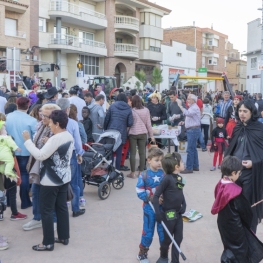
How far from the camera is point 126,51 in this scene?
41344mm

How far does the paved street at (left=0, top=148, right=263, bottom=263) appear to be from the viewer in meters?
4.89

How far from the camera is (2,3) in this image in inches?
1150

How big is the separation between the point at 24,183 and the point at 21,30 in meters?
27.0

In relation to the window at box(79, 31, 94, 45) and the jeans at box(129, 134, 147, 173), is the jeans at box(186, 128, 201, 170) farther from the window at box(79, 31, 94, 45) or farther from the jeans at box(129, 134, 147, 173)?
the window at box(79, 31, 94, 45)

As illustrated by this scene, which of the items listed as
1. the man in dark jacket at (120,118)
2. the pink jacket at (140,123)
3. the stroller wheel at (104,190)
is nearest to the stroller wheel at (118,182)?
the stroller wheel at (104,190)

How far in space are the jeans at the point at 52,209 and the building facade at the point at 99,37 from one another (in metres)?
25.2

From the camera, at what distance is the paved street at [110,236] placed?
4.89m

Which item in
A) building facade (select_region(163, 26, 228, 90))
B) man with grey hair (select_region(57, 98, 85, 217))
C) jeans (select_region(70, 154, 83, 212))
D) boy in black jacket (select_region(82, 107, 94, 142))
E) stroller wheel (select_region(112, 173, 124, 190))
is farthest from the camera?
building facade (select_region(163, 26, 228, 90))

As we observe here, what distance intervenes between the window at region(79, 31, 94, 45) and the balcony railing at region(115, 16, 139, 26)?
128 inches

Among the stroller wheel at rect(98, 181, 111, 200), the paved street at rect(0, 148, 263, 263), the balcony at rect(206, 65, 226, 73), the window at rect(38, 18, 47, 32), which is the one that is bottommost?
the paved street at rect(0, 148, 263, 263)

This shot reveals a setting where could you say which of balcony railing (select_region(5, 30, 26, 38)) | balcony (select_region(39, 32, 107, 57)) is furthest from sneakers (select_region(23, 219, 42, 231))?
balcony (select_region(39, 32, 107, 57))

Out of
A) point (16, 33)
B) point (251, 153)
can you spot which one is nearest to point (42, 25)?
point (16, 33)

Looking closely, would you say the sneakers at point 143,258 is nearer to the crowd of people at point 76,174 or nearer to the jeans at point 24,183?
the crowd of people at point 76,174

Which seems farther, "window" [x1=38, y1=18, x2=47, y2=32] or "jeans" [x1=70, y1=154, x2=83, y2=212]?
"window" [x1=38, y1=18, x2=47, y2=32]
